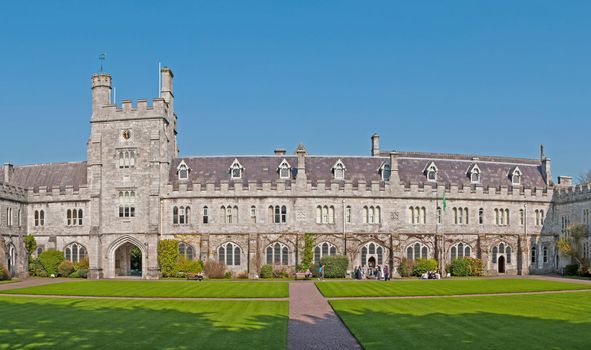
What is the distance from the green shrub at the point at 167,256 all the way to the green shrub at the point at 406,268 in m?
19.9

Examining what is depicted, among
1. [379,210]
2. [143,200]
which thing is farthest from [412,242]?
[143,200]

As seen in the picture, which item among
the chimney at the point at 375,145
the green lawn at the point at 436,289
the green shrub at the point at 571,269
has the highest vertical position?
the chimney at the point at 375,145

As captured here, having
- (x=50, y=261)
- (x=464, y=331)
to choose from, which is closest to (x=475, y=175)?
(x=464, y=331)

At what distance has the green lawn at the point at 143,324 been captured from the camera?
17125 mm

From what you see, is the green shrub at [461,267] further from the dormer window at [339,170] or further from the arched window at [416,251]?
the dormer window at [339,170]

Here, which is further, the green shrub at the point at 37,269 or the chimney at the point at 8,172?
the chimney at the point at 8,172

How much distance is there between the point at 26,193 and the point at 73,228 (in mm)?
5768

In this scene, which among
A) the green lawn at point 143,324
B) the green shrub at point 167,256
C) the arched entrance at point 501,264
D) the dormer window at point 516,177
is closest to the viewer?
the green lawn at point 143,324

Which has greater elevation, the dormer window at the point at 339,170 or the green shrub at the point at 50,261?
the dormer window at the point at 339,170

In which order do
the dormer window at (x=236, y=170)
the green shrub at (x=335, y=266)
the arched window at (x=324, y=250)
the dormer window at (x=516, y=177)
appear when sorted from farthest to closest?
the dormer window at (x=516, y=177)
the dormer window at (x=236, y=170)
the arched window at (x=324, y=250)
the green shrub at (x=335, y=266)

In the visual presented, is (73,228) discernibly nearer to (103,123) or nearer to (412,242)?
(103,123)

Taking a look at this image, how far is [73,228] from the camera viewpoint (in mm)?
53188

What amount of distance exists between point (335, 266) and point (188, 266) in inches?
497

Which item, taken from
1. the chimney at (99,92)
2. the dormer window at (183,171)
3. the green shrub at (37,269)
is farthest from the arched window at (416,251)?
the green shrub at (37,269)
